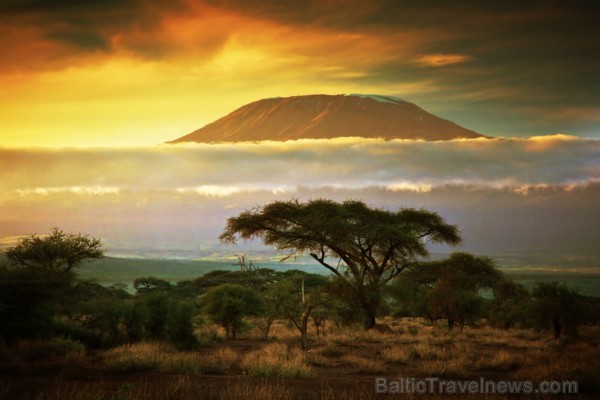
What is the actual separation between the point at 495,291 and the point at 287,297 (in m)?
27.1

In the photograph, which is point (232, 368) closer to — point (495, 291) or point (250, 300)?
point (250, 300)

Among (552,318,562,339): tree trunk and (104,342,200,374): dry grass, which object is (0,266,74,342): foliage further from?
(552,318,562,339): tree trunk

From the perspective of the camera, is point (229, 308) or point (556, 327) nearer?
point (556, 327)

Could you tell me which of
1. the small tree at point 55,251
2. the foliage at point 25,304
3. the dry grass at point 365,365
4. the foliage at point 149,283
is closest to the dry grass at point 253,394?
the dry grass at point 365,365

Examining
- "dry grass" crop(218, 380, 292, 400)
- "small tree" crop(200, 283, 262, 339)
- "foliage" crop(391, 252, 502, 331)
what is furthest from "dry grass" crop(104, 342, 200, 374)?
"foliage" crop(391, 252, 502, 331)

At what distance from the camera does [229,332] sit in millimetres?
39000

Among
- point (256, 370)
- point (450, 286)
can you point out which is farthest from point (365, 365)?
point (450, 286)

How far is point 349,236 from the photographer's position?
3875cm

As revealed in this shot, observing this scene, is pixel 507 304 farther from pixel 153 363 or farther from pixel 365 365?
pixel 153 363

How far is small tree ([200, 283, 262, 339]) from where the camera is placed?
3822cm

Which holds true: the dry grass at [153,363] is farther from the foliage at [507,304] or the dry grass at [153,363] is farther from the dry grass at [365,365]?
the foliage at [507,304]

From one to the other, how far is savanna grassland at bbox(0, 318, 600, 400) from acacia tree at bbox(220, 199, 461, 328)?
375 inches

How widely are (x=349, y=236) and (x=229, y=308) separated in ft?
28.3

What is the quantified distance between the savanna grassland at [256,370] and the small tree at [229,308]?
7.55m
